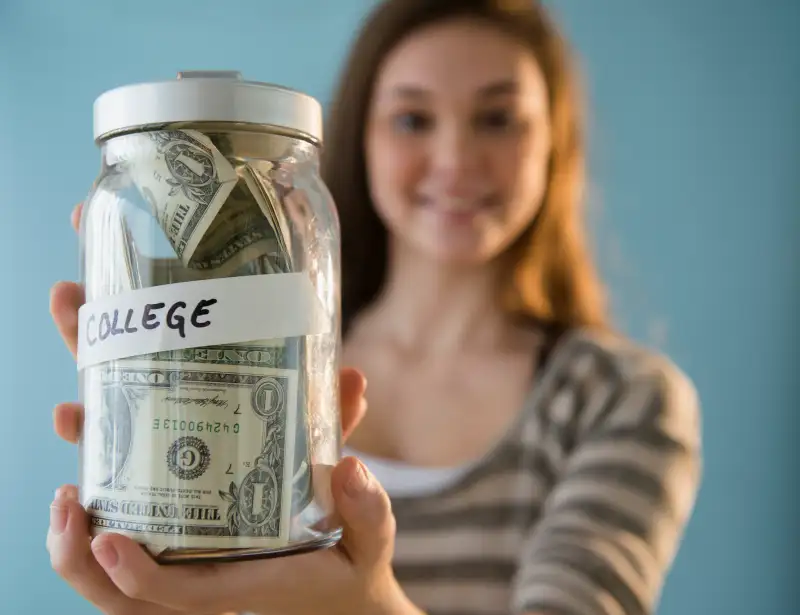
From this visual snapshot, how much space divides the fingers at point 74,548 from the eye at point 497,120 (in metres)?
0.60

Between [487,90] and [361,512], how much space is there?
21.8 inches

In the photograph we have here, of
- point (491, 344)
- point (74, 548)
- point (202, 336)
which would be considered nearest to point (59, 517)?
point (74, 548)

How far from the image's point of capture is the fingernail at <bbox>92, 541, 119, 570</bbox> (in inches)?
13.2

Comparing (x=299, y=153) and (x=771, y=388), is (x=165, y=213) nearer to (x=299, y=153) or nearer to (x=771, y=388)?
(x=299, y=153)

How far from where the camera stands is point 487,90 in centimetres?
82

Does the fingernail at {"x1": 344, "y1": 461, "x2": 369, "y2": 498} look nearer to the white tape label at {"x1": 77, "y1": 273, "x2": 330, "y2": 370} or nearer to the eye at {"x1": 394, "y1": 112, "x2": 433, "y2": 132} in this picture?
the white tape label at {"x1": 77, "y1": 273, "x2": 330, "y2": 370}

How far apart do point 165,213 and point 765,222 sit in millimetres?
1300

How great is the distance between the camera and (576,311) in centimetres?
101

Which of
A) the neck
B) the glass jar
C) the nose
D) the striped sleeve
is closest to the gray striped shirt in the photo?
the striped sleeve

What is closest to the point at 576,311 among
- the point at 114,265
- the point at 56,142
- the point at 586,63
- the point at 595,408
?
the point at 595,408

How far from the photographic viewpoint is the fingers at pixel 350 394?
20.1 inches

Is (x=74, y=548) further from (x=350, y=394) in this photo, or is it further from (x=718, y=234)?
(x=718, y=234)

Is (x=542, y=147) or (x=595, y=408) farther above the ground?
(x=542, y=147)

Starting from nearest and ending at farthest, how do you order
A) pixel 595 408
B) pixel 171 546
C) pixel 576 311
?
pixel 171 546
pixel 595 408
pixel 576 311
